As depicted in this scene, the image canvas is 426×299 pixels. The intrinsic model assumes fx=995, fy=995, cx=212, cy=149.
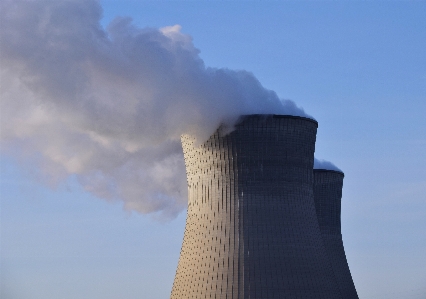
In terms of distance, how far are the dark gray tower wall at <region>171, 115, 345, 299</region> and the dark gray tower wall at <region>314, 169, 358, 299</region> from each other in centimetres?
646

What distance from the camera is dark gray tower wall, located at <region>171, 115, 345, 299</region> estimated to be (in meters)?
26.8

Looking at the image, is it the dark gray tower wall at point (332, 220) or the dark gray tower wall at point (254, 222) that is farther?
the dark gray tower wall at point (332, 220)

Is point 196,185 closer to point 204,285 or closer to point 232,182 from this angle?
point 232,182

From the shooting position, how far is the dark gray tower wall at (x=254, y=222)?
88.1ft

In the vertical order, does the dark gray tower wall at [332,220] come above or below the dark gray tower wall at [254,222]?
above

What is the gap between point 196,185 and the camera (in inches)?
1121

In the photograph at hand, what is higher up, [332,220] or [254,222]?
[332,220]

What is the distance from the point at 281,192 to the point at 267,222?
953mm

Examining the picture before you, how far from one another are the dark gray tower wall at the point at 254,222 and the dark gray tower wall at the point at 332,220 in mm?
6459

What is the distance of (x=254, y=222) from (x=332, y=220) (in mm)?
9085

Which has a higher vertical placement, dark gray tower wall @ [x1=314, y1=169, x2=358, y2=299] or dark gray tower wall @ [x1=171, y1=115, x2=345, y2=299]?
dark gray tower wall @ [x1=314, y1=169, x2=358, y2=299]

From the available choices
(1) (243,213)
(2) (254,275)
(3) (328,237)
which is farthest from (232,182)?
(3) (328,237)

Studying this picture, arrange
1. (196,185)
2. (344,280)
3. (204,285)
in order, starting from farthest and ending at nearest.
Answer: (344,280) < (196,185) < (204,285)

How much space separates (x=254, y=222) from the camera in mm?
27250
